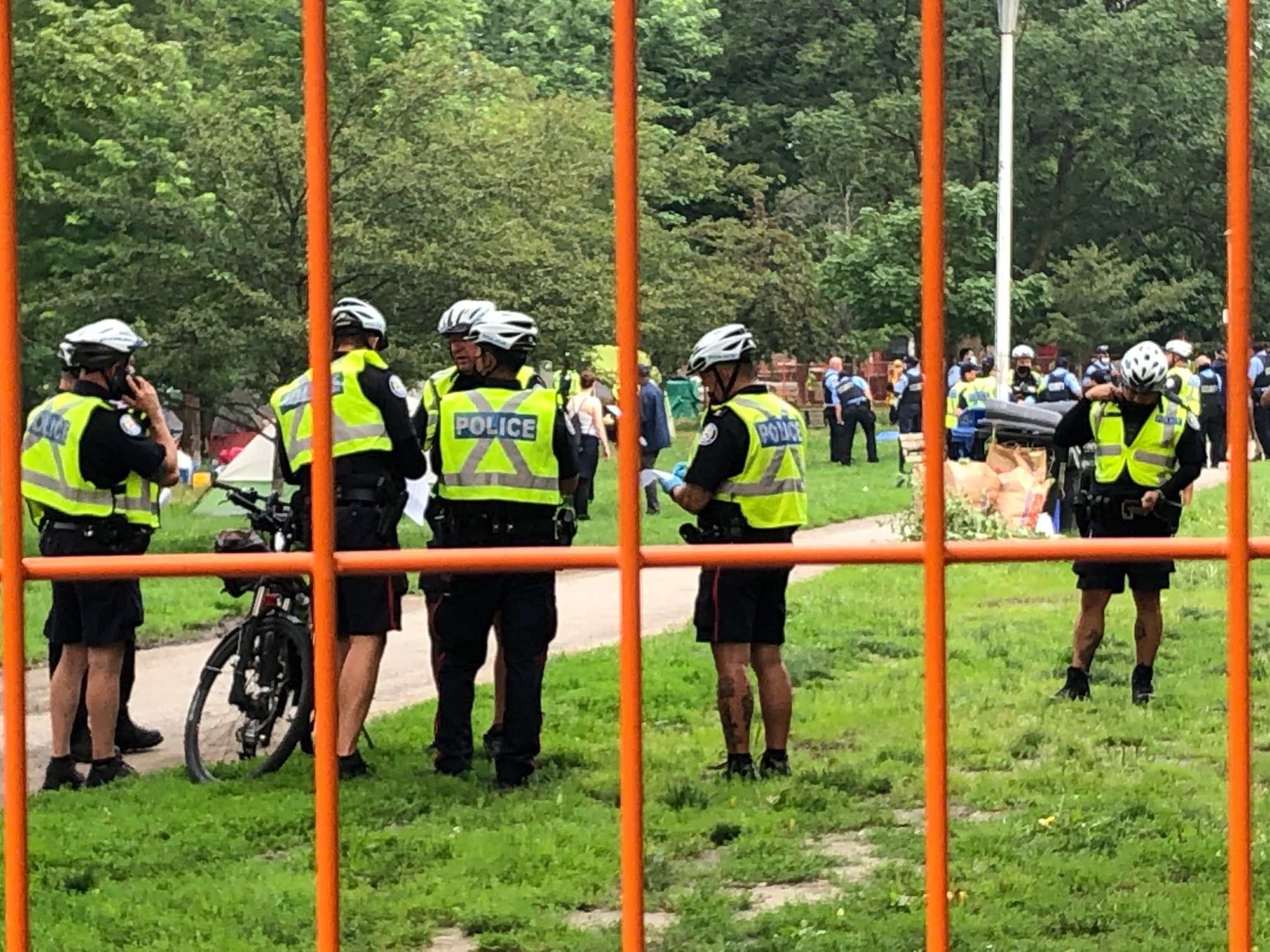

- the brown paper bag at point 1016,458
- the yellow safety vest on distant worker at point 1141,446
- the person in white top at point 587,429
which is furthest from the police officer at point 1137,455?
the person in white top at point 587,429

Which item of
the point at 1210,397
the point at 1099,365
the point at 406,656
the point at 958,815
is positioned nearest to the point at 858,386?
the point at 1210,397

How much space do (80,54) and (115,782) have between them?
380 inches

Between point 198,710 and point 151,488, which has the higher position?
point 151,488

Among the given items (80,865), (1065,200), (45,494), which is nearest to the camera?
(80,865)

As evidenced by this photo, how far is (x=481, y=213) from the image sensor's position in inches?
554

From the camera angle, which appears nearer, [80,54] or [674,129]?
[80,54]

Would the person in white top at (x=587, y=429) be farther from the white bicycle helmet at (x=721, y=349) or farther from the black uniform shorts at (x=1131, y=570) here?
the white bicycle helmet at (x=721, y=349)

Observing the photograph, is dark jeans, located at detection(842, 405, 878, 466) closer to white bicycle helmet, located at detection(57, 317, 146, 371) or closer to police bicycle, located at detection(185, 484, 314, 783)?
police bicycle, located at detection(185, 484, 314, 783)

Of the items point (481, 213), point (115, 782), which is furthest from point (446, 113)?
point (115, 782)

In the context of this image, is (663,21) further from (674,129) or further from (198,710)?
(198,710)

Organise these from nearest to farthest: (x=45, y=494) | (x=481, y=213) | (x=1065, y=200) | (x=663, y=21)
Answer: (x=45, y=494) → (x=481, y=213) → (x=1065, y=200) → (x=663, y=21)

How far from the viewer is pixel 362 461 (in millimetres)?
5734

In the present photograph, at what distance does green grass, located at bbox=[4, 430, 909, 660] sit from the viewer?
1005 cm

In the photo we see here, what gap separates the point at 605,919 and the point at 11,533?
3182 mm
